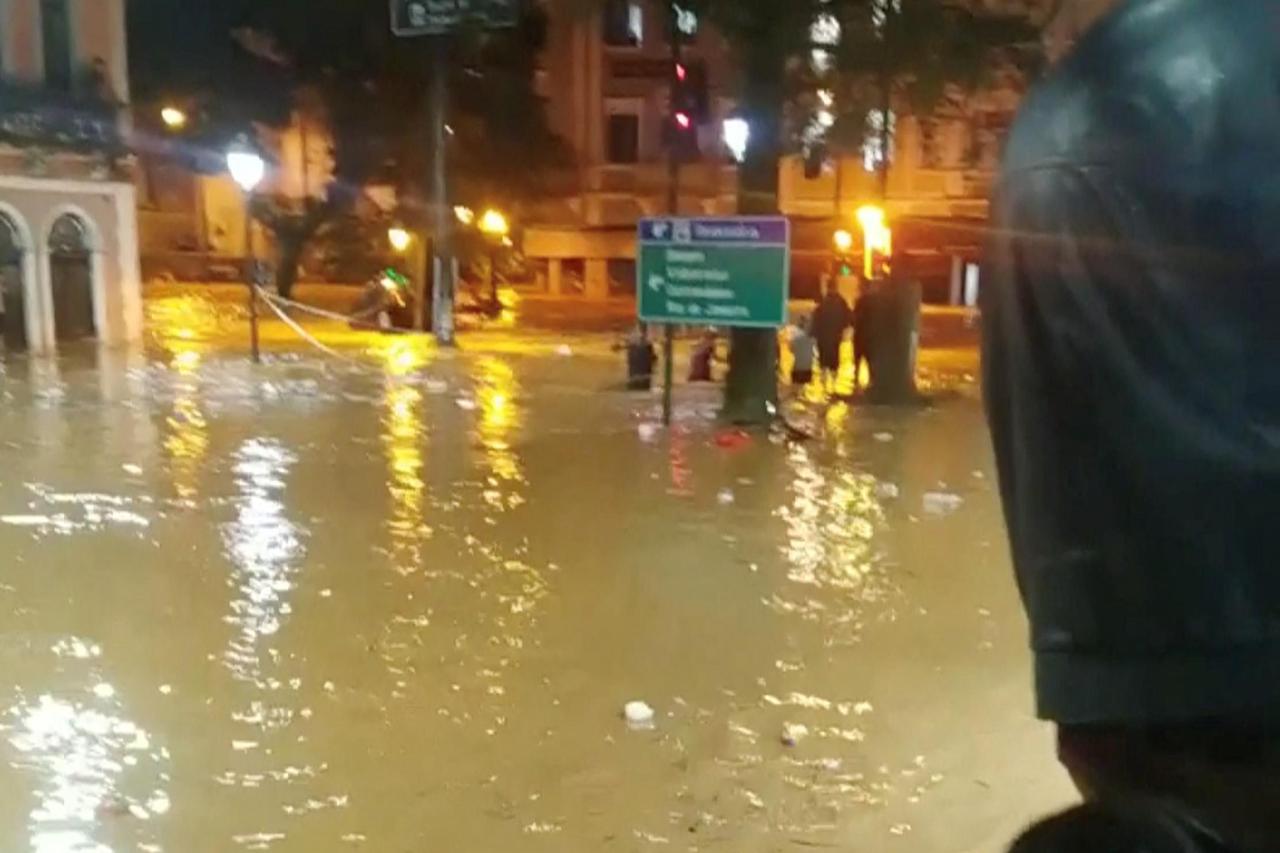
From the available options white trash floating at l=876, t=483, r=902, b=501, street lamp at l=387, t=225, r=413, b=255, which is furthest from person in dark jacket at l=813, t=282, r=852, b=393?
street lamp at l=387, t=225, r=413, b=255

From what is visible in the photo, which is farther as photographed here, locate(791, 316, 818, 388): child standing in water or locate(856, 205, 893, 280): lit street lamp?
locate(856, 205, 893, 280): lit street lamp

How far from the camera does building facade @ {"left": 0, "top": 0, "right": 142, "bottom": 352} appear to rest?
73.3 feet

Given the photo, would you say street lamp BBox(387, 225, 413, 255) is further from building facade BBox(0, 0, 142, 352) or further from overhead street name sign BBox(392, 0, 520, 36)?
overhead street name sign BBox(392, 0, 520, 36)

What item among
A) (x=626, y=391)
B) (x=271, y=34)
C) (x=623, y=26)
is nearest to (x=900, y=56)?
(x=626, y=391)

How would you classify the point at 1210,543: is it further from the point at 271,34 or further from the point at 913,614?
the point at 271,34

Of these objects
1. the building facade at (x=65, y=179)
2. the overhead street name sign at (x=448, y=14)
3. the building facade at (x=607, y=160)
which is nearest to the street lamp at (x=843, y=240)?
the building facade at (x=607, y=160)

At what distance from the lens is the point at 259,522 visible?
9.38m

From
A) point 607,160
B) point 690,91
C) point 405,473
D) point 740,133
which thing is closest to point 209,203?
point 607,160

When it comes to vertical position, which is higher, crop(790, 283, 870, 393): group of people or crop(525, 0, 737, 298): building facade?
crop(525, 0, 737, 298): building facade

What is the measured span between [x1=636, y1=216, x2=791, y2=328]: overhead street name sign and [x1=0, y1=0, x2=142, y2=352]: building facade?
12.5 meters

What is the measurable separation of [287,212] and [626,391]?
61.5 feet

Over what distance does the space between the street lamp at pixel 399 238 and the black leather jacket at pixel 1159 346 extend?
2921 cm

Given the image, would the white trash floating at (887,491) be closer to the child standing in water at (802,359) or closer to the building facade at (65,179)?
the child standing in water at (802,359)

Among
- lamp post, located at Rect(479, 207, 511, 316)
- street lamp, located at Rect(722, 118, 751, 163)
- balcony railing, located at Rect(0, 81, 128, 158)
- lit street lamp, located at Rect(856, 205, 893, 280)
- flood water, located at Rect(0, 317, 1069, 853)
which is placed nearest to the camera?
flood water, located at Rect(0, 317, 1069, 853)
